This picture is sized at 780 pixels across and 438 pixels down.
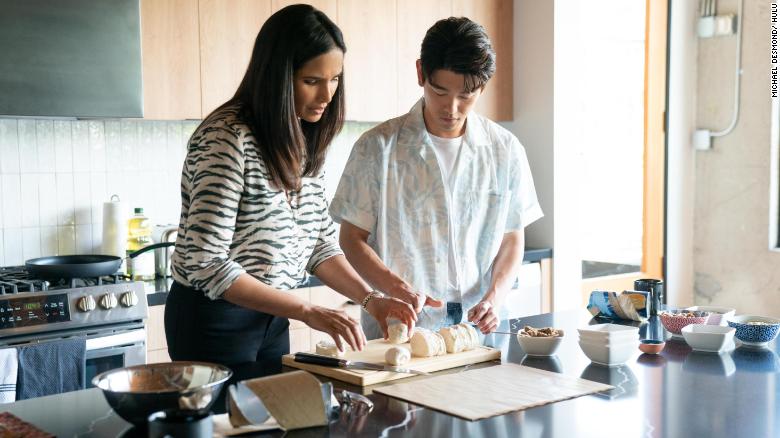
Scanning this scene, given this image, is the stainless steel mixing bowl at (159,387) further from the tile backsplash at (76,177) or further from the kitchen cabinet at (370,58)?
the kitchen cabinet at (370,58)

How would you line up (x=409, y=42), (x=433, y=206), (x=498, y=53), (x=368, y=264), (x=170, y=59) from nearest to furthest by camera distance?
(x=368, y=264), (x=433, y=206), (x=170, y=59), (x=409, y=42), (x=498, y=53)

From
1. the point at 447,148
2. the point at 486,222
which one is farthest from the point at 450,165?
the point at 486,222

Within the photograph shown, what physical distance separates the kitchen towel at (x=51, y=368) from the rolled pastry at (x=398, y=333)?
1.28 meters

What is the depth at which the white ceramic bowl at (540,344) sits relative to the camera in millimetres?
1930

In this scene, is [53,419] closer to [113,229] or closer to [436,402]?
[436,402]

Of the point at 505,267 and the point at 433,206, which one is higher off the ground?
the point at 433,206

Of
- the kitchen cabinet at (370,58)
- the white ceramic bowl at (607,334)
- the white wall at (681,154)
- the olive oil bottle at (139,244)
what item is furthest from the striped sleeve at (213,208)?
the white wall at (681,154)

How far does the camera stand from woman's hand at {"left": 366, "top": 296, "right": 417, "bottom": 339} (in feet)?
6.38

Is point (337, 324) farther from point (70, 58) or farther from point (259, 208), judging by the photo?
point (70, 58)

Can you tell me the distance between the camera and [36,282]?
116 inches

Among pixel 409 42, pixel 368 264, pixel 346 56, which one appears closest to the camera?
pixel 368 264

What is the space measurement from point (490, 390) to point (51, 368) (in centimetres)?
166

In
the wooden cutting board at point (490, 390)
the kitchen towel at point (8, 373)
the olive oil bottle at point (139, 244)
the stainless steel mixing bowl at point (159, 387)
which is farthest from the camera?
the olive oil bottle at point (139, 244)

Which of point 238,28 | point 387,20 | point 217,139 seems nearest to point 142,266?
point 238,28
